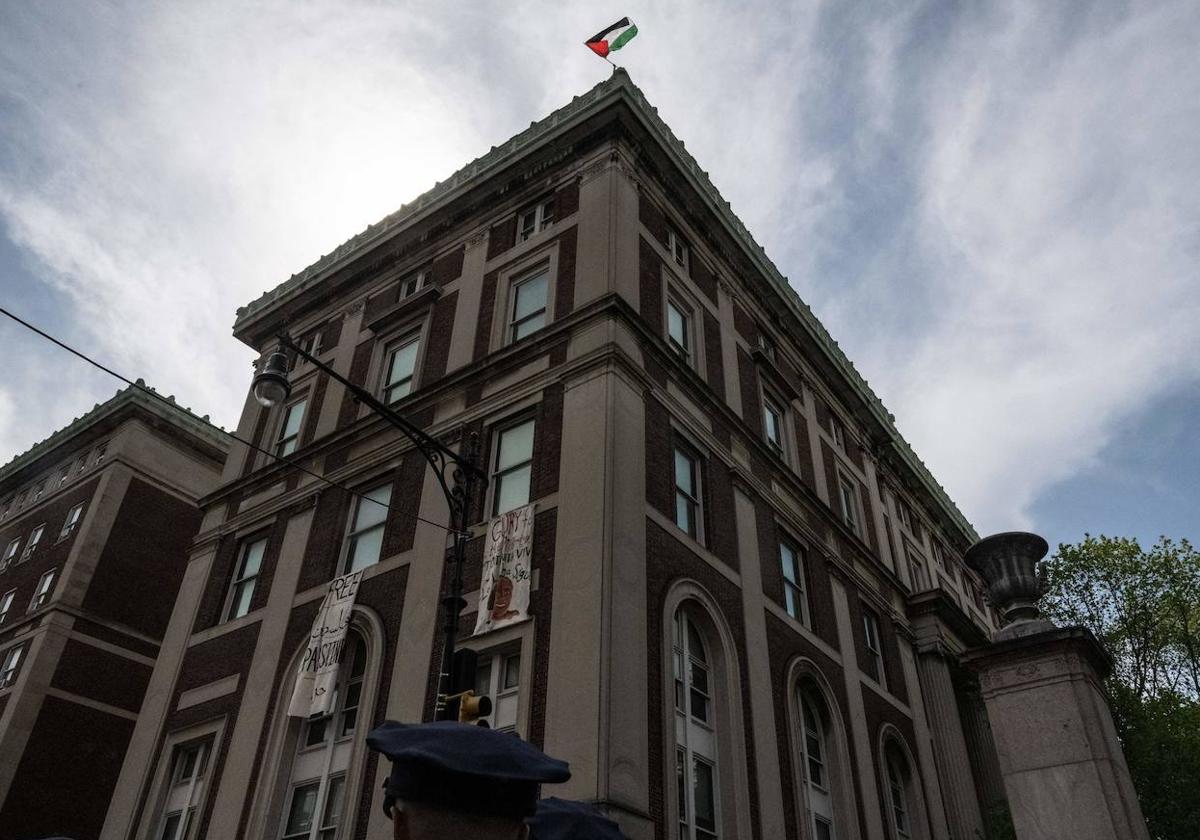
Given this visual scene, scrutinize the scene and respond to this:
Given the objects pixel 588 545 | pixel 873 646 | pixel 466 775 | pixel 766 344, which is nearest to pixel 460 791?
pixel 466 775

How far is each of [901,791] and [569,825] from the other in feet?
84.2

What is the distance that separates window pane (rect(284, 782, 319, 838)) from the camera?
19078 mm

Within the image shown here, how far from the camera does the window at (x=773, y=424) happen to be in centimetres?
2830

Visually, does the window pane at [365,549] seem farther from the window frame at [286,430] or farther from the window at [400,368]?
the window frame at [286,430]

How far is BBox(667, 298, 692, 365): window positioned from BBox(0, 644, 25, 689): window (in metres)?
25.6

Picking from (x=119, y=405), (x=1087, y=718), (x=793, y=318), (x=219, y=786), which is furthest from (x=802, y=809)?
(x=119, y=405)

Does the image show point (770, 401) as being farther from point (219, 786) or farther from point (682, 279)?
point (219, 786)

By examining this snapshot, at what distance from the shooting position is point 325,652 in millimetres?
20766

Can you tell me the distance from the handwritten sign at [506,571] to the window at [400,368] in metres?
7.58

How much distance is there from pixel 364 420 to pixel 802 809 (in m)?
14.4

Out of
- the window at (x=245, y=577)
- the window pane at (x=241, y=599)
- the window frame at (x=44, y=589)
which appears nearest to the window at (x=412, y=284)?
the window at (x=245, y=577)

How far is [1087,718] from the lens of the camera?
34.2 ft

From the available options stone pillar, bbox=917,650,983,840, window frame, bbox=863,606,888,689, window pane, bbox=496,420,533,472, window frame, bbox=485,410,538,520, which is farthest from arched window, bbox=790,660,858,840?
window pane, bbox=496,420,533,472

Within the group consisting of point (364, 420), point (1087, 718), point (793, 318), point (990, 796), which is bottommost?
point (1087, 718)
